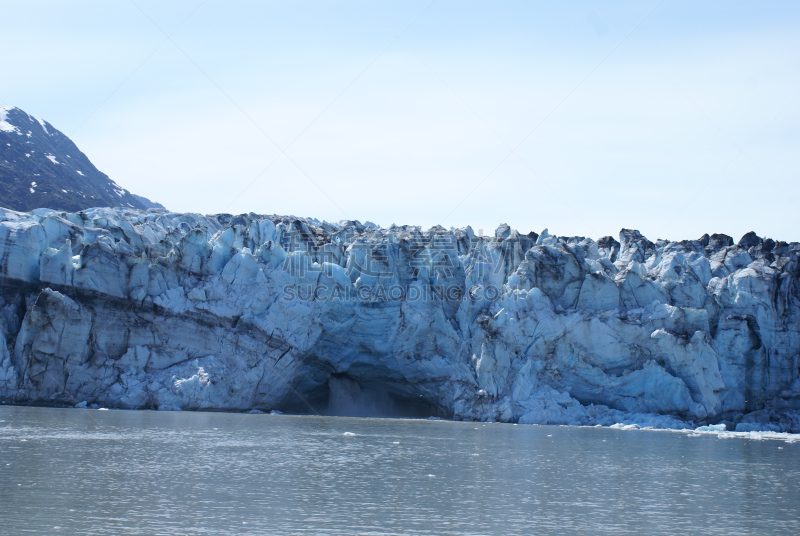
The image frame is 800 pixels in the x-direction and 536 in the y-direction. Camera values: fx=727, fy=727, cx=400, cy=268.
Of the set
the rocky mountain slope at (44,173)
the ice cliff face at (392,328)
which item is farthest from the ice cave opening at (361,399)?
the rocky mountain slope at (44,173)

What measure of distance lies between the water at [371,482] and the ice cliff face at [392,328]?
17.5 feet

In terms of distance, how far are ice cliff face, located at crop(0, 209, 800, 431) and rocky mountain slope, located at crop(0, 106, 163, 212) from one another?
133 feet

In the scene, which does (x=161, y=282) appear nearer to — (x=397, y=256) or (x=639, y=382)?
(x=397, y=256)

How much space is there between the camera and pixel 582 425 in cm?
3144

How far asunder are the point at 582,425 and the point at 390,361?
359 inches

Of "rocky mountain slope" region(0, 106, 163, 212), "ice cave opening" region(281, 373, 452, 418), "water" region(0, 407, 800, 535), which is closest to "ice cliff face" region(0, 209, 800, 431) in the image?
"ice cave opening" region(281, 373, 452, 418)

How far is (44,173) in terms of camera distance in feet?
261

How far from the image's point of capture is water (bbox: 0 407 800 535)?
1159 centimetres

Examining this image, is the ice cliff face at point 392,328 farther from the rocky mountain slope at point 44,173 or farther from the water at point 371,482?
the rocky mountain slope at point 44,173

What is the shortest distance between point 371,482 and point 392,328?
18.5 metres

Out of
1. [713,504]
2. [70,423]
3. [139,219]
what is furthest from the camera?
[139,219]

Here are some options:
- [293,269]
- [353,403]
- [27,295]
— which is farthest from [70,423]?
[353,403]

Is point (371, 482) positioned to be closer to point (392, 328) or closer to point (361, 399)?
point (392, 328)

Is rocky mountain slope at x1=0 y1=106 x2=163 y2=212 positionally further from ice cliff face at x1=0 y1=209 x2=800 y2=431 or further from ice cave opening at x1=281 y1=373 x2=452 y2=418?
ice cave opening at x1=281 y1=373 x2=452 y2=418
